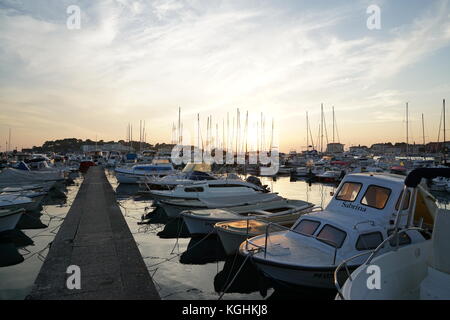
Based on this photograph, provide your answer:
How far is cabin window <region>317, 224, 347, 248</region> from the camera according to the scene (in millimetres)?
9375

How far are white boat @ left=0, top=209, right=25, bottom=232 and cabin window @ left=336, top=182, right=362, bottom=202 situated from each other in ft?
49.5

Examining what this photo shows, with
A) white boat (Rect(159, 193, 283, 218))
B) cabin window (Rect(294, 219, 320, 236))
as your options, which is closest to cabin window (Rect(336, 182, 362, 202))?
cabin window (Rect(294, 219, 320, 236))

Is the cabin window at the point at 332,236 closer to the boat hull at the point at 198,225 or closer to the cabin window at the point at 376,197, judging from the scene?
the cabin window at the point at 376,197

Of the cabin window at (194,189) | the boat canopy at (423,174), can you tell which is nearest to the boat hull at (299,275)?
the boat canopy at (423,174)

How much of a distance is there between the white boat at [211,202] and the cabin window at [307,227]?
8.81m

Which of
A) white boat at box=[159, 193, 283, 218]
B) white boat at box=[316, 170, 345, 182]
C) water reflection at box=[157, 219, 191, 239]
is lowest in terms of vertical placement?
water reflection at box=[157, 219, 191, 239]

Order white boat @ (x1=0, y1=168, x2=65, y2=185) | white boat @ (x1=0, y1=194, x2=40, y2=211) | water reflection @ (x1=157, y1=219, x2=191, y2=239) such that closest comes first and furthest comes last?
1. water reflection @ (x1=157, y1=219, x2=191, y2=239)
2. white boat @ (x1=0, y1=194, x2=40, y2=211)
3. white boat @ (x1=0, y1=168, x2=65, y2=185)

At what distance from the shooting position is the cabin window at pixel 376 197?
33.9 feet

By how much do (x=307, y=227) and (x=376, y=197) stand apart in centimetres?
245

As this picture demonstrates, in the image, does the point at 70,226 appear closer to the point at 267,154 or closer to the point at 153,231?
the point at 153,231

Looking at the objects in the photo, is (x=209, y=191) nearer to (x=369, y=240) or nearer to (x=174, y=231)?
(x=174, y=231)

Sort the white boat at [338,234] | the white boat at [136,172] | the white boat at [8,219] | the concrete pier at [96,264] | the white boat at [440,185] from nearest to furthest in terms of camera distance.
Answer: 1. the concrete pier at [96,264]
2. the white boat at [338,234]
3. the white boat at [8,219]
4. the white boat at [440,185]
5. the white boat at [136,172]

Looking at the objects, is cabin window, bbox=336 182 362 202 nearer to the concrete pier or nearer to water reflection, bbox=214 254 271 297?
water reflection, bbox=214 254 271 297

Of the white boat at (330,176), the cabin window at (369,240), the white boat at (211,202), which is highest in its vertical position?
the cabin window at (369,240)
